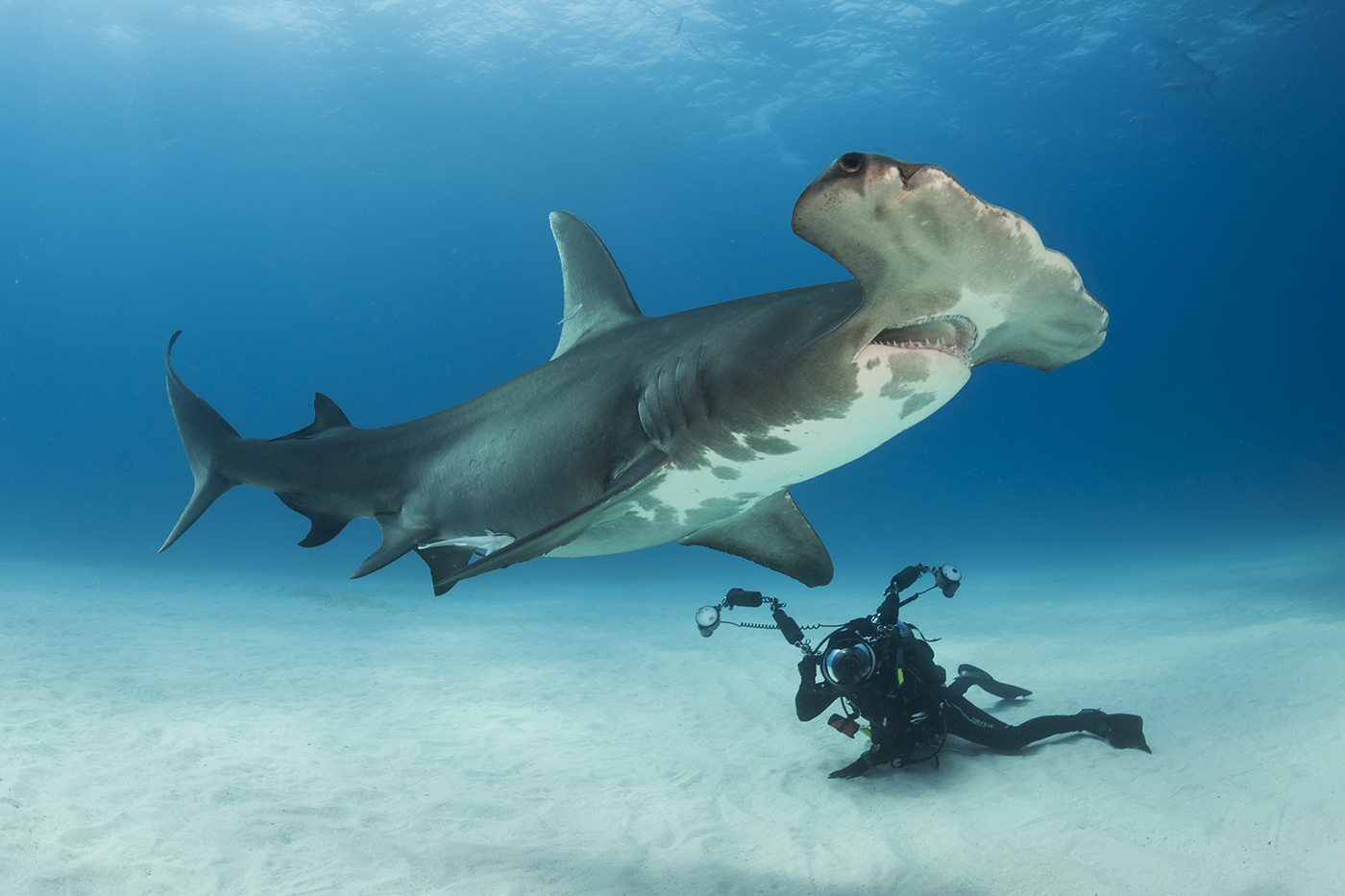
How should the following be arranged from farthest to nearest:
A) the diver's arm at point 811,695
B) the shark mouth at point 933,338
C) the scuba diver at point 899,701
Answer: the diver's arm at point 811,695, the scuba diver at point 899,701, the shark mouth at point 933,338

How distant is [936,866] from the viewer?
3.24 meters

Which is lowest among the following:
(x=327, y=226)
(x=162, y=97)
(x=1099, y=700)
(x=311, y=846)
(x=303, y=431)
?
(x=311, y=846)

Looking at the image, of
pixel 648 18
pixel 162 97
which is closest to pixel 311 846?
pixel 648 18

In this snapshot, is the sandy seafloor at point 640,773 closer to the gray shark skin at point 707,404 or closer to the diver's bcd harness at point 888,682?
the diver's bcd harness at point 888,682

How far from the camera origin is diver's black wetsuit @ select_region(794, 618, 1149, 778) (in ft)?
14.1

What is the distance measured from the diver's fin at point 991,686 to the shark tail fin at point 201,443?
6158 mm

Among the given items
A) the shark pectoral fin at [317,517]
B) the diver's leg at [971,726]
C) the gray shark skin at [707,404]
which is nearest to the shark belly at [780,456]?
the gray shark skin at [707,404]

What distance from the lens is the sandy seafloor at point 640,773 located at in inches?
125

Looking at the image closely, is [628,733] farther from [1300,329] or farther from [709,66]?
[1300,329]

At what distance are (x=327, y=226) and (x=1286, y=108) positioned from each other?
3044 inches

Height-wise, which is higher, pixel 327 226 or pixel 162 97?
pixel 327 226

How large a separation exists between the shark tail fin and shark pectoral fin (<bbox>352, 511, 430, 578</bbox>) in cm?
129

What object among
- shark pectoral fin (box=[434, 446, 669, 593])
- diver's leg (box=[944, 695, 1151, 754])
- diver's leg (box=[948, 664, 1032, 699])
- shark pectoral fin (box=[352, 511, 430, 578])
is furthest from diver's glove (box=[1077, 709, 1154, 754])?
shark pectoral fin (box=[352, 511, 430, 578])

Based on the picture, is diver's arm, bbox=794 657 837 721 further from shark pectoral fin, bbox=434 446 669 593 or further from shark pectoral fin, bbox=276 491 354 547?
shark pectoral fin, bbox=276 491 354 547
